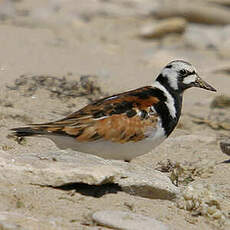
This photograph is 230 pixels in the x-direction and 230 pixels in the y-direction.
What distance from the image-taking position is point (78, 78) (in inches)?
280

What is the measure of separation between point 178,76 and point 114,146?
99cm

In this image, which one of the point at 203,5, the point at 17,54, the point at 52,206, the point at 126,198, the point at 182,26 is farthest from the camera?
the point at 203,5

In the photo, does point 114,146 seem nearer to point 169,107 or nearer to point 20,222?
point 169,107

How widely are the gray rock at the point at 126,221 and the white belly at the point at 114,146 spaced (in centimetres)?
95

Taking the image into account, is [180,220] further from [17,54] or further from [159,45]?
[159,45]

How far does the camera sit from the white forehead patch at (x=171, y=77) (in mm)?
4938

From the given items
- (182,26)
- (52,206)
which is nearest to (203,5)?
(182,26)

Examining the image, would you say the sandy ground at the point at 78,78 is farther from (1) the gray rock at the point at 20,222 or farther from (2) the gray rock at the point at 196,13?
(2) the gray rock at the point at 196,13

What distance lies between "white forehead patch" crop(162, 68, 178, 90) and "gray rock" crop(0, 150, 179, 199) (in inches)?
43.3

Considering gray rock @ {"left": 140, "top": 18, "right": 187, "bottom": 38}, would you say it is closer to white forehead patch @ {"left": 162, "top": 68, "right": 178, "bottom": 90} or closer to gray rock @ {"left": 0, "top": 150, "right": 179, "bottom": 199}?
white forehead patch @ {"left": 162, "top": 68, "right": 178, "bottom": 90}

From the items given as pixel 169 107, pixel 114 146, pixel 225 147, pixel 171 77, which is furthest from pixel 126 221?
pixel 225 147

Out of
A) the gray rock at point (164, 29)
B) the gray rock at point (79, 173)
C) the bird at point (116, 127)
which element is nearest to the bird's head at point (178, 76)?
the bird at point (116, 127)

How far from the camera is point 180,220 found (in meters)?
3.64

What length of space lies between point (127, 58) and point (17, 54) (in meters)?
2.39
